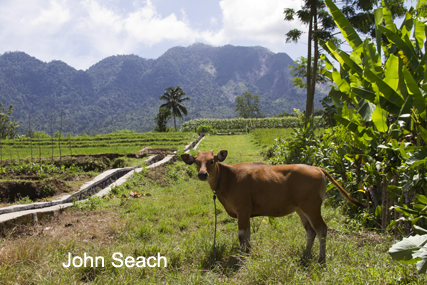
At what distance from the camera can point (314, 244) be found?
13.1 ft

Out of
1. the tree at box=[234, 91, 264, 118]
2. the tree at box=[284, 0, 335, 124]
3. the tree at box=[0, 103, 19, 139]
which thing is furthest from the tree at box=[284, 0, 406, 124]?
the tree at box=[234, 91, 264, 118]

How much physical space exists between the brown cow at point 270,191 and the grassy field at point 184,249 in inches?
15.1

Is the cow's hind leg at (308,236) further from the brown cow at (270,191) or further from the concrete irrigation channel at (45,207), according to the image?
the concrete irrigation channel at (45,207)

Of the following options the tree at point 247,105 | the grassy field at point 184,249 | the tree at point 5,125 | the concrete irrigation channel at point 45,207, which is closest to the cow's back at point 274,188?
the grassy field at point 184,249

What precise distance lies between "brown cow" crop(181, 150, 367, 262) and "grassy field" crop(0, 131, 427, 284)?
0.38 meters

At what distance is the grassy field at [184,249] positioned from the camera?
304cm

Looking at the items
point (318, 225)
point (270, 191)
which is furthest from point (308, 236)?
point (270, 191)

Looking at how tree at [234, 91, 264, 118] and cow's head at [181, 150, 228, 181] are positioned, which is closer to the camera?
cow's head at [181, 150, 228, 181]

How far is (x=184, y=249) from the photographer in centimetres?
408

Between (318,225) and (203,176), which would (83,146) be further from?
(318,225)

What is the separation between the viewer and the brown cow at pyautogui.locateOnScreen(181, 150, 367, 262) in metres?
Result: 3.68

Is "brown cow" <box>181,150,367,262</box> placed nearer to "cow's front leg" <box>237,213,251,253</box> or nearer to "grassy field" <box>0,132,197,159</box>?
"cow's front leg" <box>237,213,251,253</box>

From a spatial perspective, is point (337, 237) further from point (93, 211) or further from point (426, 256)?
point (93, 211)

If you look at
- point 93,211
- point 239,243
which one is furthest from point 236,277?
point 93,211
